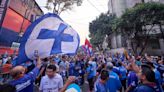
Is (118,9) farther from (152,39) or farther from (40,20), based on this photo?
(40,20)

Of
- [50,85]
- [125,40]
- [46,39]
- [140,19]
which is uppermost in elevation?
[140,19]

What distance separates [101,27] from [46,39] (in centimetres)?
3818

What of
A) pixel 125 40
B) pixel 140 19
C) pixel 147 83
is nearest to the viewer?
pixel 147 83

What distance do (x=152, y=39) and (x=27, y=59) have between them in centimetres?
3173

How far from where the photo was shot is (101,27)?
4175cm

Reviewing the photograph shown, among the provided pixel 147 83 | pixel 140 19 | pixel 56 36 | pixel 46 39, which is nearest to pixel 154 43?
pixel 140 19

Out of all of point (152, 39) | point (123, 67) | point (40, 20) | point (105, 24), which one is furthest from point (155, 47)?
point (40, 20)

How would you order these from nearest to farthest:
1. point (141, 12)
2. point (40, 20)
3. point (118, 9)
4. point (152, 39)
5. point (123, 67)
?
point (40, 20)
point (123, 67)
point (141, 12)
point (152, 39)
point (118, 9)

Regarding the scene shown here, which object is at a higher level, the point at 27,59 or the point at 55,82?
the point at 27,59

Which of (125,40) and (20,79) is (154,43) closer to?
(125,40)

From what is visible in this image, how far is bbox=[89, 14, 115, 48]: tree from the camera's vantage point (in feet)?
135

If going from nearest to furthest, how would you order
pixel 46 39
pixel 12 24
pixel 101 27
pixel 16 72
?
pixel 16 72 → pixel 46 39 → pixel 12 24 → pixel 101 27

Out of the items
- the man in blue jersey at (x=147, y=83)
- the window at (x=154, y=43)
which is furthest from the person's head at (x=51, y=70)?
the window at (x=154, y=43)

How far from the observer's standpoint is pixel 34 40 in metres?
3.94
